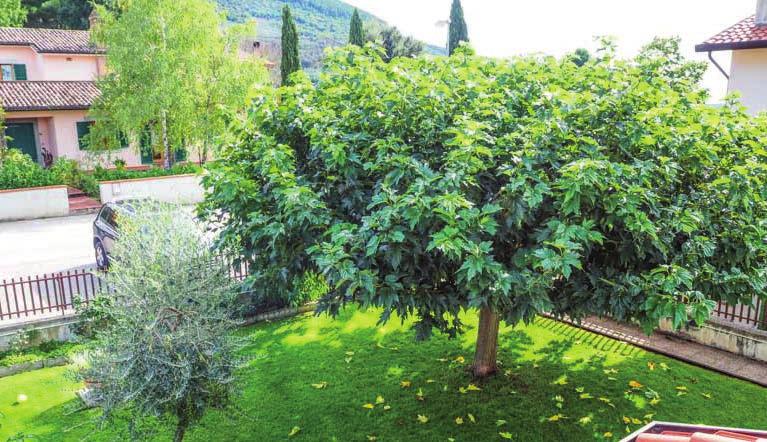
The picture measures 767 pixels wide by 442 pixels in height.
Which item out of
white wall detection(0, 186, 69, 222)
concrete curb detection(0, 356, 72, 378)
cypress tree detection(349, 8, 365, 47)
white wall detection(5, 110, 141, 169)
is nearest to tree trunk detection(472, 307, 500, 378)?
concrete curb detection(0, 356, 72, 378)

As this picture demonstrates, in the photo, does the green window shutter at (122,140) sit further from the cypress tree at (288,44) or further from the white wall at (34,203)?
the cypress tree at (288,44)

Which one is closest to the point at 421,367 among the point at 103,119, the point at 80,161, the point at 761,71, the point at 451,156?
the point at 451,156

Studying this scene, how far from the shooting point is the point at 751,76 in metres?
15.4

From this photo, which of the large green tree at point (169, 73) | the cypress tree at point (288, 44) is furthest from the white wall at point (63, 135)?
the cypress tree at point (288, 44)

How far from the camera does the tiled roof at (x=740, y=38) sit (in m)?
14.7

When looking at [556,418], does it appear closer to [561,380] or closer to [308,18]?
[561,380]

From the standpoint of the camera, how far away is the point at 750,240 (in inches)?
231

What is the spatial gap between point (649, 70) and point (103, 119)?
24.7m

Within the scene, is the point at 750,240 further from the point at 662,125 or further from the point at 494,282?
the point at 494,282

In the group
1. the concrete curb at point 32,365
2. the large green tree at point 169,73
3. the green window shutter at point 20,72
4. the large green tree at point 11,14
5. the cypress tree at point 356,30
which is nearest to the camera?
the concrete curb at point 32,365

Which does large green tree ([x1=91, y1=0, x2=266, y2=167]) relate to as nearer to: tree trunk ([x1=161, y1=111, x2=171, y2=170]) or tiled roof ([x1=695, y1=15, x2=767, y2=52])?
tree trunk ([x1=161, y1=111, x2=171, y2=170])

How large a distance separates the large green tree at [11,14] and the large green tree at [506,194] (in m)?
42.9

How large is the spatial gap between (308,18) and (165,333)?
4965 inches

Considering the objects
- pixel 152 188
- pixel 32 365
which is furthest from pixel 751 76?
pixel 152 188
